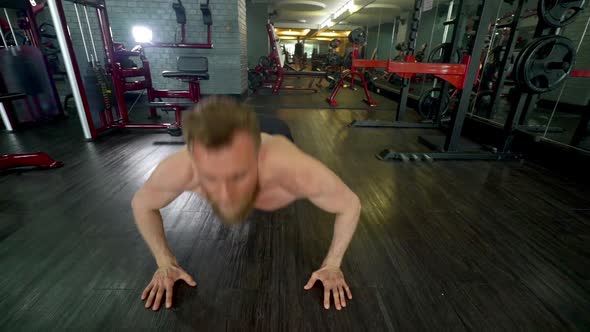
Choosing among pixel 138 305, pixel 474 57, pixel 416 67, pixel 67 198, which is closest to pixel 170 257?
pixel 138 305

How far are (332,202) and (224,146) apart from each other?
0.39 metres

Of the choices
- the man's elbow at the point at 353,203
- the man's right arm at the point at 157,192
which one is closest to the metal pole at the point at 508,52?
the man's elbow at the point at 353,203

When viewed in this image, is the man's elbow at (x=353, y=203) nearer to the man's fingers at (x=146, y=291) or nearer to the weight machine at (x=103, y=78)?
the man's fingers at (x=146, y=291)

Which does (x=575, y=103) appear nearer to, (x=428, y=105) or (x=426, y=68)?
(x=428, y=105)

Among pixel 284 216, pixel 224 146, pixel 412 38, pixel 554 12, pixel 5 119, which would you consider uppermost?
pixel 554 12

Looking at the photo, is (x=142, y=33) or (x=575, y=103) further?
(x=142, y=33)

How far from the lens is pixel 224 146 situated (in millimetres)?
725

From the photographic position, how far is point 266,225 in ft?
4.89

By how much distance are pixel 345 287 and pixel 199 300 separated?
0.54 m

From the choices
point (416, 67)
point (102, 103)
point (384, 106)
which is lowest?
point (384, 106)

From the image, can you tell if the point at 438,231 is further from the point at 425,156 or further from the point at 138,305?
the point at 138,305

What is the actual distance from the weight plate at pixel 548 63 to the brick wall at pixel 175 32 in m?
4.30

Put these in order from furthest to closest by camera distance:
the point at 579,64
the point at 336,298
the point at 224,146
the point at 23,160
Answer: the point at 579,64, the point at 23,160, the point at 336,298, the point at 224,146

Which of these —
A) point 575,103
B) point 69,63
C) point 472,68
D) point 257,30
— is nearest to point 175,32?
point 69,63
